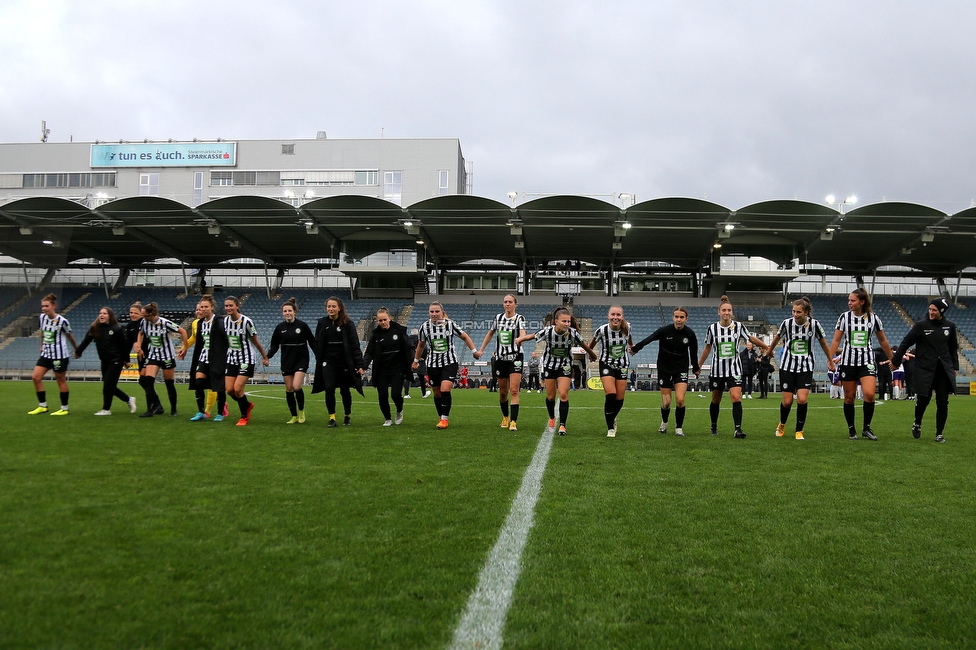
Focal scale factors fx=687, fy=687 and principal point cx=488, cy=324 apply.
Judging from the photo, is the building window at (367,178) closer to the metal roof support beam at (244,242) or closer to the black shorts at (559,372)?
the metal roof support beam at (244,242)

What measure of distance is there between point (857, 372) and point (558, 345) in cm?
409

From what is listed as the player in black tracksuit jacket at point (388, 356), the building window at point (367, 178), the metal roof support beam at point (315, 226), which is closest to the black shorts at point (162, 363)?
the player in black tracksuit jacket at point (388, 356)

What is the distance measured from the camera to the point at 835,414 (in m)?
14.4

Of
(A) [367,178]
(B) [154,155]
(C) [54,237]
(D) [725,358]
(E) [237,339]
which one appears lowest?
(D) [725,358]

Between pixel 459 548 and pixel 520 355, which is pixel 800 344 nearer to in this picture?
pixel 520 355

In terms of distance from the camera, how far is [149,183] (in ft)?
163

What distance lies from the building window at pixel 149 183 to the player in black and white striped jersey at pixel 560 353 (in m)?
47.9

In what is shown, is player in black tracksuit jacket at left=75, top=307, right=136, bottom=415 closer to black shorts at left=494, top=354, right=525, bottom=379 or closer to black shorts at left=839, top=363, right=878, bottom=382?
black shorts at left=494, top=354, right=525, bottom=379

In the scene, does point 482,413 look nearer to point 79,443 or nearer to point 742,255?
point 79,443

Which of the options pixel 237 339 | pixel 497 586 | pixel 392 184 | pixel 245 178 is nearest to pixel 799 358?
pixel 497 586

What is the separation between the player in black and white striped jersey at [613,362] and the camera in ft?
30.0

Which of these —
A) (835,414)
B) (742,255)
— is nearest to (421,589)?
(835,414)

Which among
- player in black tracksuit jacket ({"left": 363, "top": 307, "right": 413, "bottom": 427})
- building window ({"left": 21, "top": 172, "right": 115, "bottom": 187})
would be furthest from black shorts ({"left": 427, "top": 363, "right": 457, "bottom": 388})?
building window ({"left": 21, "top": 172, "right": 115, "bottom": 187})

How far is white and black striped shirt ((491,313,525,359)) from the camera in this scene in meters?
9.85
